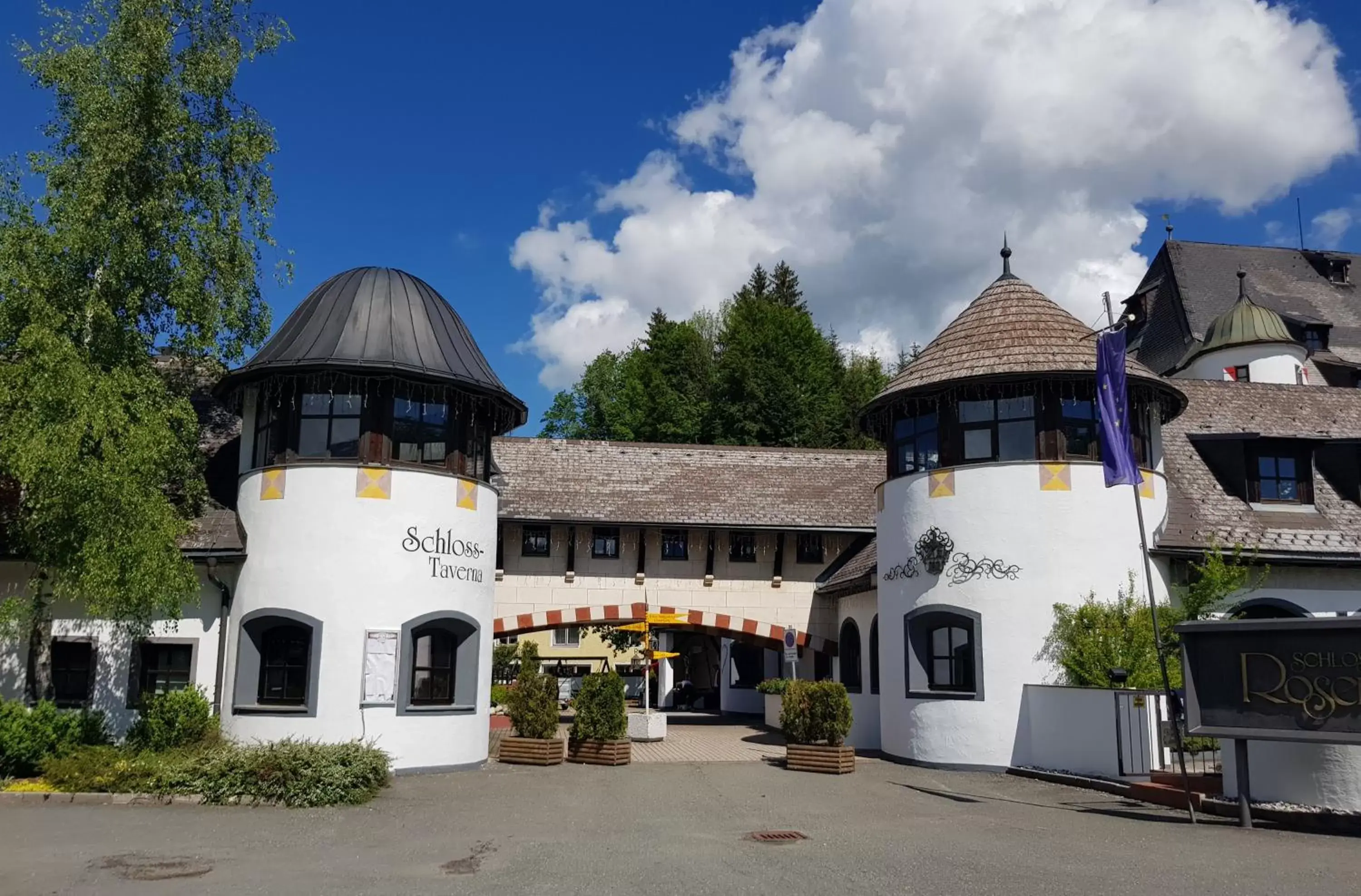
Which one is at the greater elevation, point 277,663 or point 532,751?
point 277,663

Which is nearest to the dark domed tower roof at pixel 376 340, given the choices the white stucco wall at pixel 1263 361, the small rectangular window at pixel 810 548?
the small rectangular window at pixel 810 548

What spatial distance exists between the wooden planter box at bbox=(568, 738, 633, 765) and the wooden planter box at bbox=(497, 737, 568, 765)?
0.30 meters

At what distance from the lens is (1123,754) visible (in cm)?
1435

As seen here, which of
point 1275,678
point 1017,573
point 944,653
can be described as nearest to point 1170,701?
point 1275,678

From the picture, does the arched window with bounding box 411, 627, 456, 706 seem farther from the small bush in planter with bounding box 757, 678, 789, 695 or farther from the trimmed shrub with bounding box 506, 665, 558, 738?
the small bush in planter with bounding box 757, 678, 789, 695

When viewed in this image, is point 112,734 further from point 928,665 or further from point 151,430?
point 928,665

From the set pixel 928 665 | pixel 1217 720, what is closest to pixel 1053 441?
pixel 928 665

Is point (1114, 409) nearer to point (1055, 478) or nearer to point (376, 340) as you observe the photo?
point (1055, 478)

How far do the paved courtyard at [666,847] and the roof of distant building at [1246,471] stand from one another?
6379 mm

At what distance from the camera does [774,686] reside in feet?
83.3

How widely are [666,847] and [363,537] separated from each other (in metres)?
7.96

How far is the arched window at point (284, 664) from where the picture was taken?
53.7 ft

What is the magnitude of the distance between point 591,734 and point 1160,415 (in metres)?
10.2

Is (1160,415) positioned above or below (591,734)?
above
